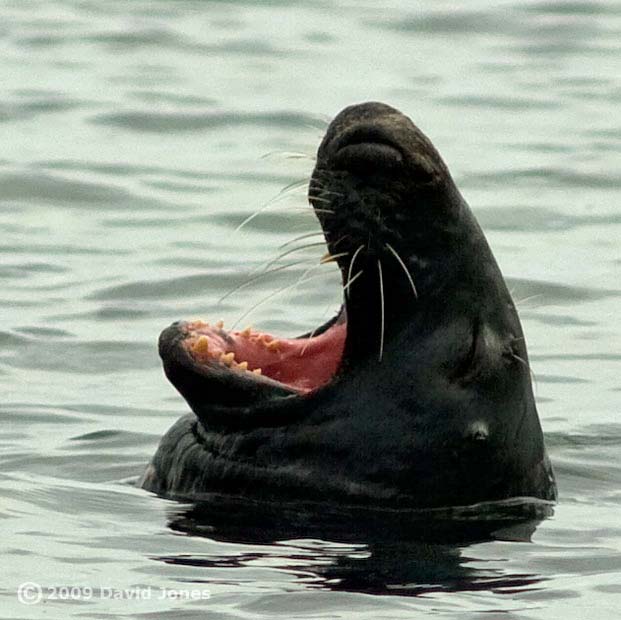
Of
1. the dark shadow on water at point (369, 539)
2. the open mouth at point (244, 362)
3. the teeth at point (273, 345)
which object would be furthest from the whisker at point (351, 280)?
the dark shadow on water at point (369, 539)

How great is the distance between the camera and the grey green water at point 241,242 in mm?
7059

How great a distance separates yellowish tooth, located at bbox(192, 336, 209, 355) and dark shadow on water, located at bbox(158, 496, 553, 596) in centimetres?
53

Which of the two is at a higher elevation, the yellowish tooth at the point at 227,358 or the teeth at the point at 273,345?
the teeth at the point at 273,345

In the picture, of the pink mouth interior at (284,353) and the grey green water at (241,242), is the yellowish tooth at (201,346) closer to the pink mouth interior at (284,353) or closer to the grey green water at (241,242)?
the pink mouth interior at (284,353)

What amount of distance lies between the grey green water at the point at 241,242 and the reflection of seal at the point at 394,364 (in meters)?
0.24

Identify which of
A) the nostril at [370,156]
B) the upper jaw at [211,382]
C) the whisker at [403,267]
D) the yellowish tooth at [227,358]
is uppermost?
the nostril at [370,156]

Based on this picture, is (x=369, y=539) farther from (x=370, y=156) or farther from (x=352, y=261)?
(x=370, y=156)

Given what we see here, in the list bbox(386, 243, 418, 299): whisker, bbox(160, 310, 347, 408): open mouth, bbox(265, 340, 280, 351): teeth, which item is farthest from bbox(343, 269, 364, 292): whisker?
bbox(265, 340, 280, 351): teeth

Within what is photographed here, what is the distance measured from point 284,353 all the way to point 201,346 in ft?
1.12

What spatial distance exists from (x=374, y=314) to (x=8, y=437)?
248cm

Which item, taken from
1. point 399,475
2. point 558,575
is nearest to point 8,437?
point 399,475

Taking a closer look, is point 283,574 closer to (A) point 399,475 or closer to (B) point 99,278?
(A) point 399,475

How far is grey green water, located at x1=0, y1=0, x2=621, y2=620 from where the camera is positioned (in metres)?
7.06

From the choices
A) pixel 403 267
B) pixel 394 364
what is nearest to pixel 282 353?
pixel 394 364
